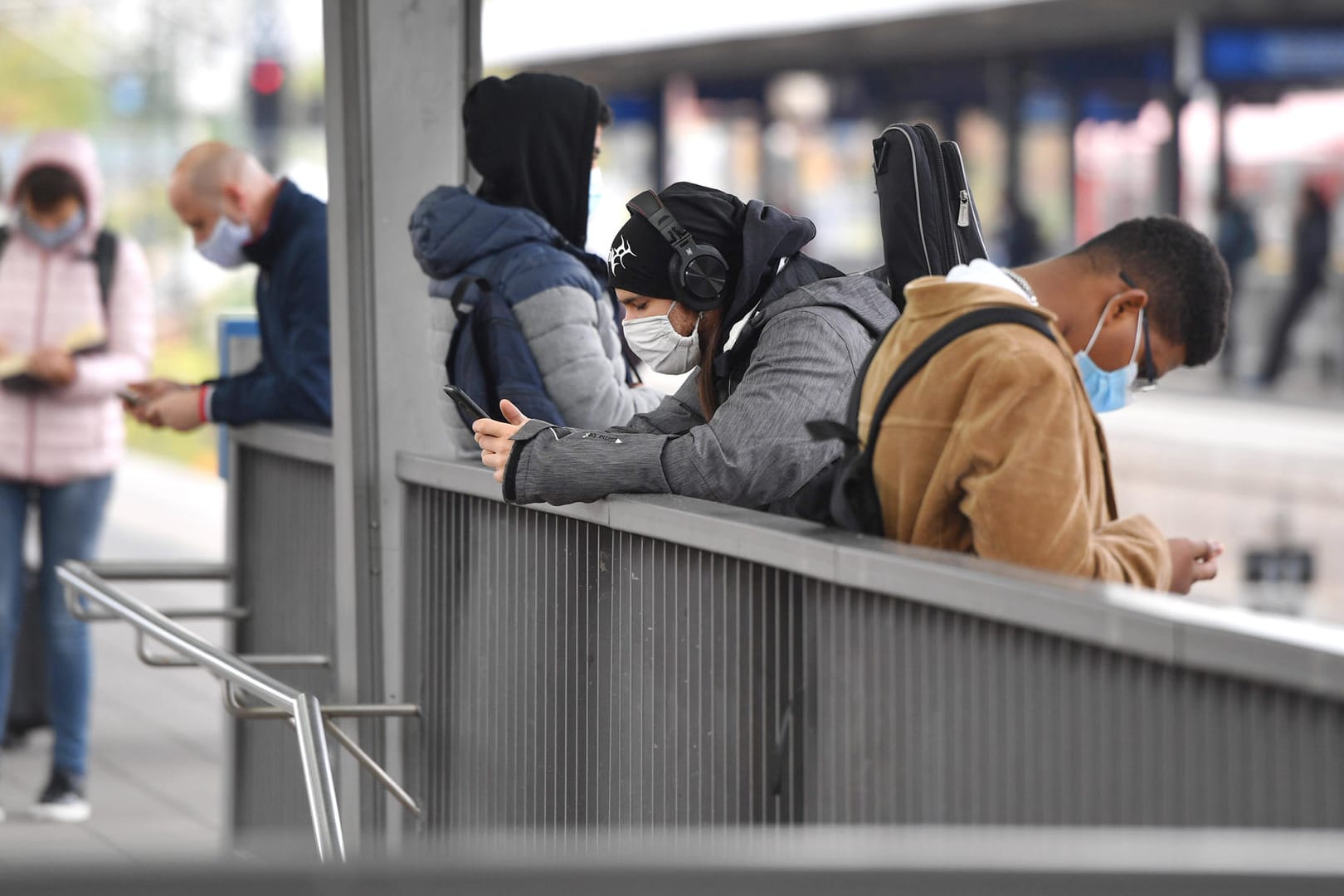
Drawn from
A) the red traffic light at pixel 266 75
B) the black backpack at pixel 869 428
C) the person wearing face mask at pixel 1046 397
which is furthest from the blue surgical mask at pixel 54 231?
the red traffic light at pixel 266 75

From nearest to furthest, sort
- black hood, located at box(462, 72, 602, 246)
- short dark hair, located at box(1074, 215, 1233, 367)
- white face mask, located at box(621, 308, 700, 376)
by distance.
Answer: short dark hair, located at box(1074, 215, 1233, 367), white face mask, located at box(621, 308, 700, 376), black hood, located at box(462, 72, 602, 246)

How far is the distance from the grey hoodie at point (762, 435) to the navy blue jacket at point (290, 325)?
5.95ft

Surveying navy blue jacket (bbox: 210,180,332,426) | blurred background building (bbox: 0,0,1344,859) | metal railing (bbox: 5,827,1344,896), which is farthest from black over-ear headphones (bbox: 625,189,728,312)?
blurred background building (bbox: 0,0,1344,859)

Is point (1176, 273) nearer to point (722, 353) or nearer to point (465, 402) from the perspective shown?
point (722, 353)

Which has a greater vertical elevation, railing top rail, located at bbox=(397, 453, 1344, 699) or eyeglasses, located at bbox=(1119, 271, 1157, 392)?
eyeglasses, located at bbox=(1119, 271, 1157, 392)

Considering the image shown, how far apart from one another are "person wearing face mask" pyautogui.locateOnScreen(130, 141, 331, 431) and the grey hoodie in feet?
6.06

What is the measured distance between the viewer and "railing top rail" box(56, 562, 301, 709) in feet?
12.4

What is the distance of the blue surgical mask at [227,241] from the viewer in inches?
206

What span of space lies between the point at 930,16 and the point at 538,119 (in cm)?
1653

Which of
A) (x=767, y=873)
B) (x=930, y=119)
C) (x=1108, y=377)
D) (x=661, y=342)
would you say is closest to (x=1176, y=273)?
(x=1108, y=377)

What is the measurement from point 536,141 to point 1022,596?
7.39ft

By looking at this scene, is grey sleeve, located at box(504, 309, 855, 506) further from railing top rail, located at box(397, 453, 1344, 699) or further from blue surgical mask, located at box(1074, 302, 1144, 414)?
blue surgical mask, located at box(1074, 302, 1144, 414)

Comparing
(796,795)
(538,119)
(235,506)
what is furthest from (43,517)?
(796,795)

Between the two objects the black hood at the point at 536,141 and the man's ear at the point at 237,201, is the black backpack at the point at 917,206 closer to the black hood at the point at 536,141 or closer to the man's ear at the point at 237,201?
the black hood at the point at 536,141
